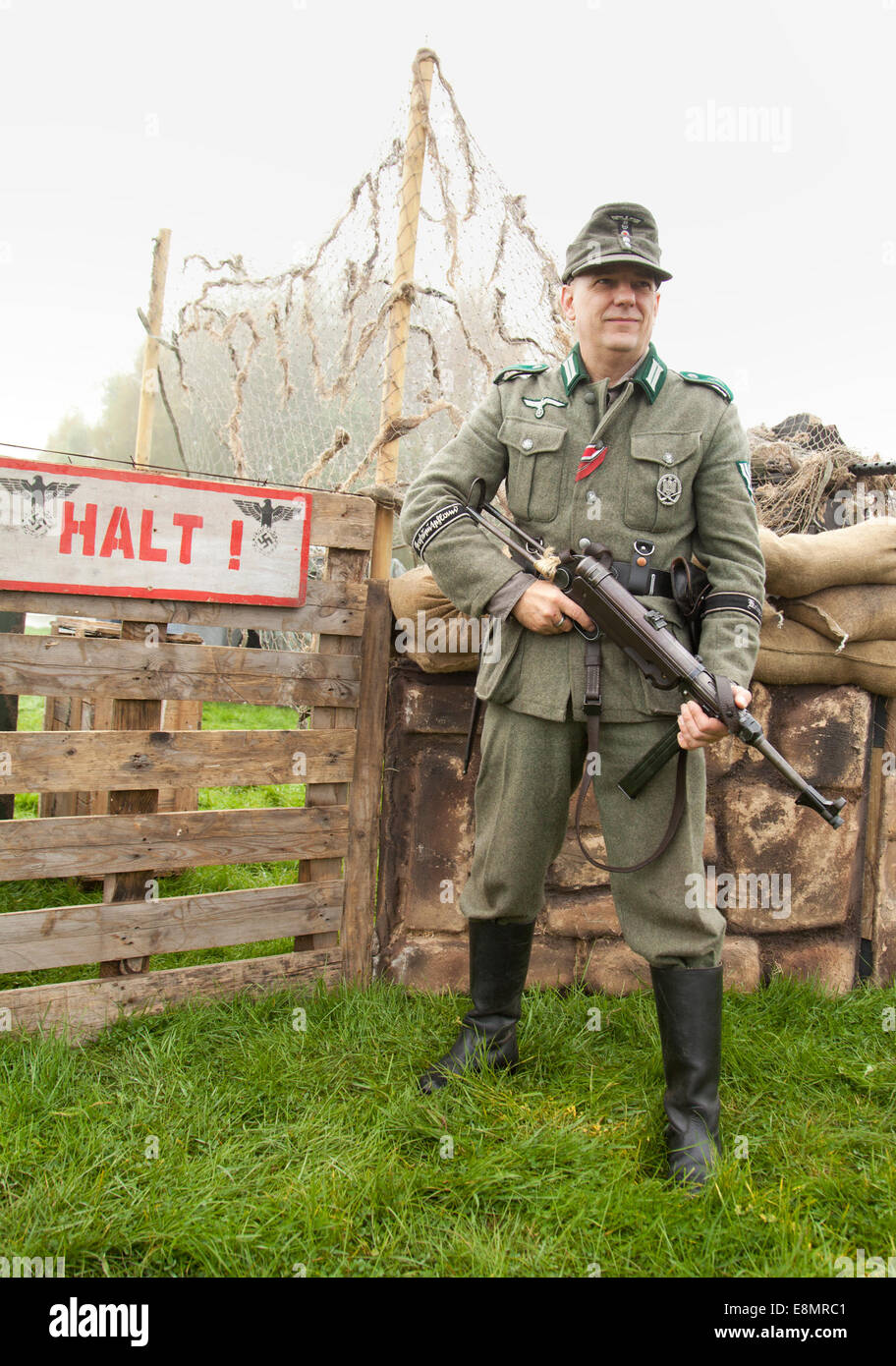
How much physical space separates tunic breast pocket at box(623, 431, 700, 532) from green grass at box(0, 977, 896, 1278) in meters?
1.60

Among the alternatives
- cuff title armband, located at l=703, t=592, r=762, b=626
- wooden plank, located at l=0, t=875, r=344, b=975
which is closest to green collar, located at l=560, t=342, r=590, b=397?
cuff title armband, located at l=703, t=592, r=762, b=626

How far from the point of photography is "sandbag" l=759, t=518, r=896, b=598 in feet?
10.8

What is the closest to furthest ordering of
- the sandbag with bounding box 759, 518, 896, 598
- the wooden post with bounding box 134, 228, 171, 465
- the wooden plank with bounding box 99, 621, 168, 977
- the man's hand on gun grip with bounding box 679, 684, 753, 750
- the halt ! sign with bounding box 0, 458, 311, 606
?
the man's hand on gun grip with bounding box 679, 684, 753, 750 < the halt ! sign with bounding box 0, 458, 311, 606 < the wooden plank with bounding box 99, 621, 168, 977 < the sandbag with bounding box 759, 518, 896, 598 < the wooden post with bounding box 134, 228, 171, 465

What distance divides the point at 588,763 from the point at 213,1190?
136 centimetres

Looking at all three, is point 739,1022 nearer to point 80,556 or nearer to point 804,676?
point 804,676

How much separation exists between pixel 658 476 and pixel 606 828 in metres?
0.96

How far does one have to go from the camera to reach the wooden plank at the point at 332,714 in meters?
3.36

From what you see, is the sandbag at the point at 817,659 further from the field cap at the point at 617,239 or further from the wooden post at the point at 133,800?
the wooden post at the point at 133,800

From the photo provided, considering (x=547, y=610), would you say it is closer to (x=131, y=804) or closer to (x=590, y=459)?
(x=590, y=459)

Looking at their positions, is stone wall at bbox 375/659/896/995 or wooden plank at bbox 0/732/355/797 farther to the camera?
stone wall at bbox 375/659/896/995

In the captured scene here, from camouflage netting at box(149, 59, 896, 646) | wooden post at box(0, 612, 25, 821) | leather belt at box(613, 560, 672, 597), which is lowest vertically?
wooden post at box(0, 612, 25, 821)

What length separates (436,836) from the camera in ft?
11.2

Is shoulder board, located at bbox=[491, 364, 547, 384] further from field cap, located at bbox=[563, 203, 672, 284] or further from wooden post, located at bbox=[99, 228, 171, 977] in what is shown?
wooden post, located at bbox=[99, 228, 171, 977]

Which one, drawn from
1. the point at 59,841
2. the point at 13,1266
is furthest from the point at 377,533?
the point at 13,1266
